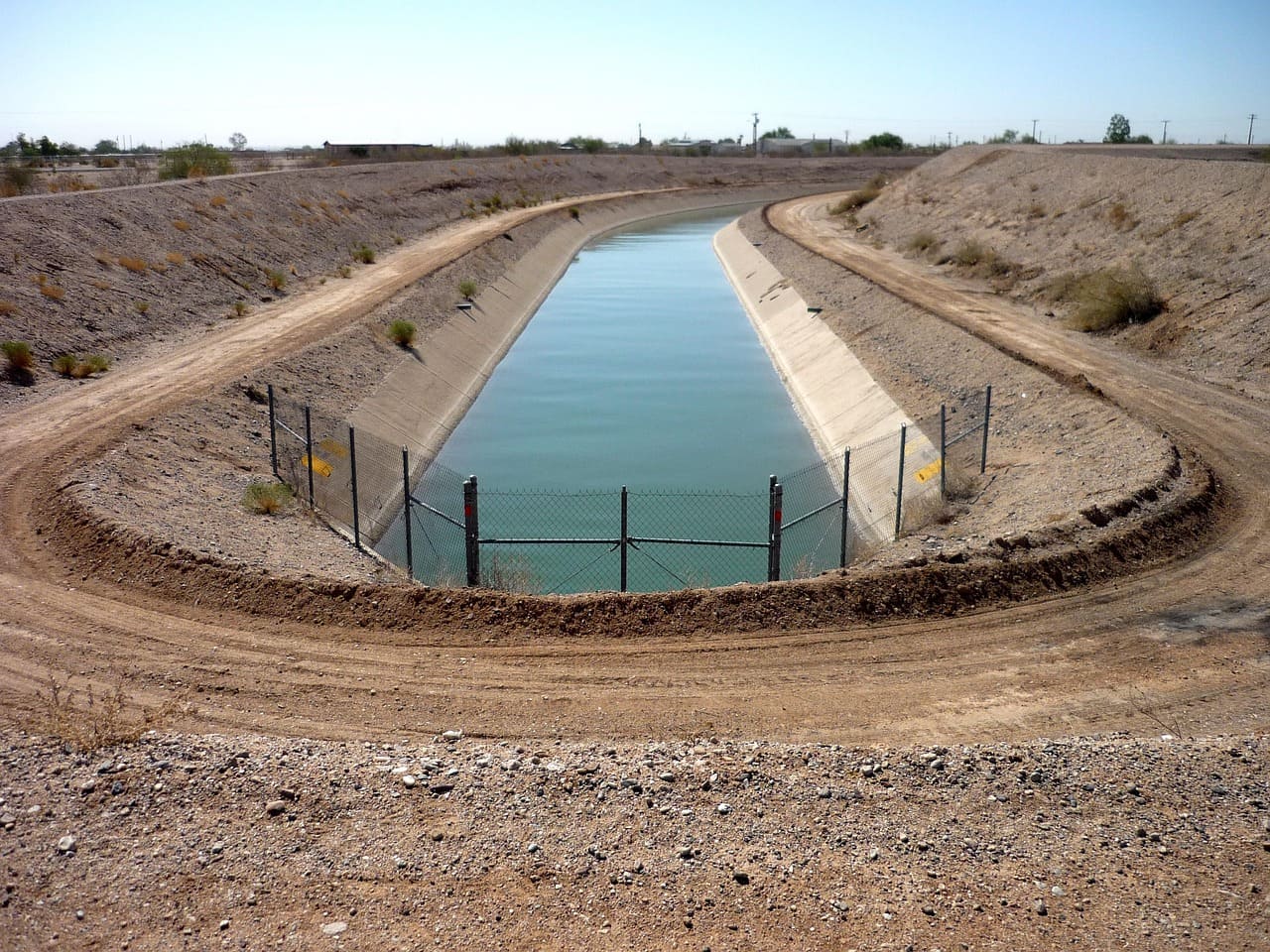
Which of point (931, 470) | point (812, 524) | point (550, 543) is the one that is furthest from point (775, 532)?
point (931, 470)

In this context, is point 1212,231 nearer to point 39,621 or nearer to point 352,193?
point 39,621

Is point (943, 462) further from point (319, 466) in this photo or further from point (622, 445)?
point (622, 445)

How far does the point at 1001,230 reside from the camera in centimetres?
5022

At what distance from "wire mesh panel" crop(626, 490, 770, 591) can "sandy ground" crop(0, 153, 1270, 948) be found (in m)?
4.76

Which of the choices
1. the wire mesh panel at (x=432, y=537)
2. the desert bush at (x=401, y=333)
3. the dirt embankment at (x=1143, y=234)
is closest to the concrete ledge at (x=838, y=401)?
the dirt embankment at (x=1143, y=234)

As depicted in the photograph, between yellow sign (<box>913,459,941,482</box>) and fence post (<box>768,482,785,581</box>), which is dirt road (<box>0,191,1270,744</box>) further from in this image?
yellow sign (<box>913,459,941,482</box>)

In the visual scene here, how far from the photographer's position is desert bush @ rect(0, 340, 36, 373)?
84.4 ft

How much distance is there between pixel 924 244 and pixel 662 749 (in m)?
47.8

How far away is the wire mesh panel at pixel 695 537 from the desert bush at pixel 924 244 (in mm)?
31545

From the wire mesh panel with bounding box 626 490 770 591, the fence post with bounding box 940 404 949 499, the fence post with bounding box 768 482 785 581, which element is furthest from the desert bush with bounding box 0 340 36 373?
the fence post with bounding box 940 404 949 499

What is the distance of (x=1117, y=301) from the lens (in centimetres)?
3212

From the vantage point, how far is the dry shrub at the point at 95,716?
9.56m

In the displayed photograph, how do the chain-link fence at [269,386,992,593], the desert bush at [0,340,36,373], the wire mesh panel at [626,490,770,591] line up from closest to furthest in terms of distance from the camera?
the chain-link fence at [269,386,992,593] → the wire mesh panel at [626,490,770,591] → the desert bush at [0,340,36,373]

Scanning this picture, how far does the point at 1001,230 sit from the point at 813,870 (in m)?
47.1
